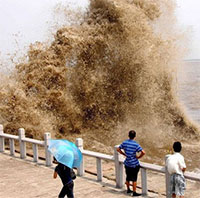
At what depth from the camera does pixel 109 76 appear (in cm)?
1838

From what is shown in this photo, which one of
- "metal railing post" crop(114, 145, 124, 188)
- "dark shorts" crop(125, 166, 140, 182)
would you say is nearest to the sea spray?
"metal railing post" crop(114, 145, 124, 188)

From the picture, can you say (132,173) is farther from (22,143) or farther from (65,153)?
(22,143)

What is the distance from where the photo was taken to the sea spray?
1692cm

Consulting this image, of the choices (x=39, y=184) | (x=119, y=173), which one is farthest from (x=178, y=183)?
(x=39, y=184)

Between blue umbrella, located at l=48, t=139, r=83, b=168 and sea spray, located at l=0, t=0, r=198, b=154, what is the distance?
Result: 10033 millimetres

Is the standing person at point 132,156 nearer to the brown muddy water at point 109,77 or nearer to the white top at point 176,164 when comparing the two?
the white top at point 176,164

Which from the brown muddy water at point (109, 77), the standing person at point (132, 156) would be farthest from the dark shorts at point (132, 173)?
the brown muddy water at point (109, 77)

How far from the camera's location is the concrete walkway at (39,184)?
771cm

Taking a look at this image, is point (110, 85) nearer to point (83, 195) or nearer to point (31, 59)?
point (31, 59)

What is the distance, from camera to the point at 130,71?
18.2m

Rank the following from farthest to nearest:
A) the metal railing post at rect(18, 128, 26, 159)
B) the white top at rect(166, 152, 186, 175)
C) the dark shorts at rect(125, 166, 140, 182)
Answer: the metal railing post at rect(18, 128, 26, 159), the dark shorts at rect(125, 166, 140, 182), the white top at rect(166, 152, 186, 175)

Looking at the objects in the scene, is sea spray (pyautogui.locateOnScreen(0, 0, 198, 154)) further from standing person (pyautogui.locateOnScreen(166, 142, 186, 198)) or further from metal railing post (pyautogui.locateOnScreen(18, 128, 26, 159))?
standing person (pyautogui.locateOnScreen(166, 142, 186, 198))

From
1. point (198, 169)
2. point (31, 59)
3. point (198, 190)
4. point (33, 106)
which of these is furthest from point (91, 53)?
point (198, 190)

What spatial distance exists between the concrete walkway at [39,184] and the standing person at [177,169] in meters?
1.22
